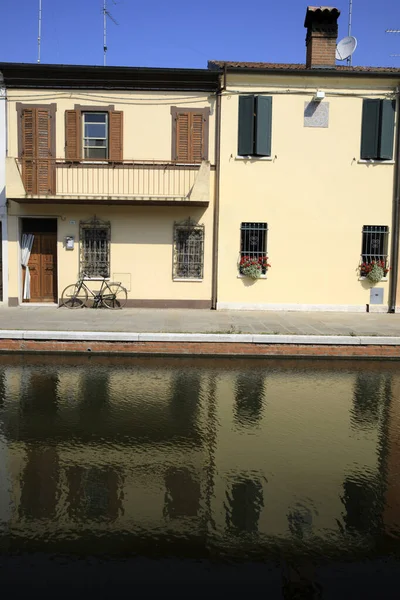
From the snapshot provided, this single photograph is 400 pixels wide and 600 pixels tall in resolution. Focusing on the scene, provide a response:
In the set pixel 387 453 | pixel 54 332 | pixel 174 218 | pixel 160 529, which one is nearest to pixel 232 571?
pixel 160 529

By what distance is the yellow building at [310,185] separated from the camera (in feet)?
45.8

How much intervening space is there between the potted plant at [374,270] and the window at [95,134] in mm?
7995

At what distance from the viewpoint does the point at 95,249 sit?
1430 centimetres

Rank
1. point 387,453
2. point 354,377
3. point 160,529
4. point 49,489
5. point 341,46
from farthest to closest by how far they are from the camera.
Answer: point 341,46
point 354,377
point 387,453
point 49,489
point 160,529

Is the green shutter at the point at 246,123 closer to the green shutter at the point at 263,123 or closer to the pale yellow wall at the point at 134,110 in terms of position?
the green shutter at the point at 263,123

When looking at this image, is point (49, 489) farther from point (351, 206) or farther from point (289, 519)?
point (351, 206)

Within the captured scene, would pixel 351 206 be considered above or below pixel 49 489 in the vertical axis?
above

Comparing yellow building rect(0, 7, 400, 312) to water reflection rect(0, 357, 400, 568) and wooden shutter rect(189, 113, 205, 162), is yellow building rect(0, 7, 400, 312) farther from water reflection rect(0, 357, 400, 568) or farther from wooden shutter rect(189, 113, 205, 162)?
water reflection rect(0, 357, 400, 568)

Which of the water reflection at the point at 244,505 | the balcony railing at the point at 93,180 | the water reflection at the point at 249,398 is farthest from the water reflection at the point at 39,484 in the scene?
the balcony railing at the point at 93,180

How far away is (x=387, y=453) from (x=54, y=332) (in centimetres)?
672

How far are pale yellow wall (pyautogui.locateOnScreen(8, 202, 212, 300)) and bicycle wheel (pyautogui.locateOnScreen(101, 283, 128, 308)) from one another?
0.19 m

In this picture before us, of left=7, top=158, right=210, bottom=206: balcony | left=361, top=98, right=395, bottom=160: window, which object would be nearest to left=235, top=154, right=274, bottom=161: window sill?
left=7, top=158, right=210, bottom=206: balcony

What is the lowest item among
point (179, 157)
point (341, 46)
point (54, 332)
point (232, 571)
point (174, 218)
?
point (232, 571)

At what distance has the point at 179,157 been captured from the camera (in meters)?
14.0
